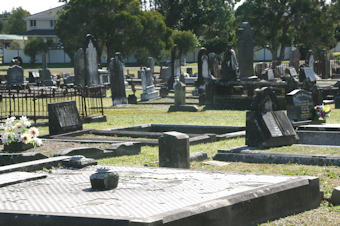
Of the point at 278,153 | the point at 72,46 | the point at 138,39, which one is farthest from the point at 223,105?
the point at 72,46

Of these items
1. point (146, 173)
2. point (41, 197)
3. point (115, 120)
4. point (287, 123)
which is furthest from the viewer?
point (115, 120)

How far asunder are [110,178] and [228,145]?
6.87 meters

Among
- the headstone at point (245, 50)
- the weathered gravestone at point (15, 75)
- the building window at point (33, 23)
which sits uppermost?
the building window at point (33, 23)

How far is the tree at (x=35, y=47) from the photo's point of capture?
78000 mm

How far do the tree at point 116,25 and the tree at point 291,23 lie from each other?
→ 27.1 ft

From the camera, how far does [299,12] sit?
199 ft

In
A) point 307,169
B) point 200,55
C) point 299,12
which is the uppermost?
point 299,12

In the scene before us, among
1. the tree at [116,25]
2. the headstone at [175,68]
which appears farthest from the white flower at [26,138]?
the tree at [116,25]

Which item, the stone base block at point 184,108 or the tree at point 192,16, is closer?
the stone base block at point 184,108

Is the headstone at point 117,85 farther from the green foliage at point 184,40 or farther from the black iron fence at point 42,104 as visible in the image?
the green foliage at point 184,40

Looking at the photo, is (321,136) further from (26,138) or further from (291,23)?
(291,23)

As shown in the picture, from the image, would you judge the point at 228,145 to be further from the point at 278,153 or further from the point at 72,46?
the point at 72,46

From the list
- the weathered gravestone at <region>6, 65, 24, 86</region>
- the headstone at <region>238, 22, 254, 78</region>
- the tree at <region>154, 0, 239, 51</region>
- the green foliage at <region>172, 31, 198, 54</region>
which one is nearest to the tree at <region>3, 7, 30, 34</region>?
the tree at <region>154, 0, 239, 51</region>

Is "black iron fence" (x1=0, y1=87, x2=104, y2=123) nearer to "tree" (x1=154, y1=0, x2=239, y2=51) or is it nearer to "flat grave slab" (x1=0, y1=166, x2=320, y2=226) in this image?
"flat grave slab" (x1=0, y1=166, x2=320, y2=226)
